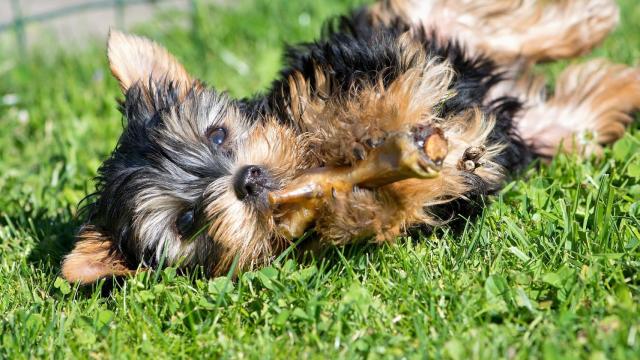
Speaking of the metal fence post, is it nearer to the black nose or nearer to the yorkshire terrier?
the yorkshire terrier

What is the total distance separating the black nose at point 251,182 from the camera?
2.95 metres

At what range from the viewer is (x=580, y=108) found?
164 inches

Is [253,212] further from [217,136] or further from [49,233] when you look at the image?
[49,233]

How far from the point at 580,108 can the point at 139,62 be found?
2.14 m

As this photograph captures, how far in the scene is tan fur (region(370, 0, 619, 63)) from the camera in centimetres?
439

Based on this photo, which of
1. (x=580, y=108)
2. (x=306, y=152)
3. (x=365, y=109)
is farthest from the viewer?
(x=580, y=108)

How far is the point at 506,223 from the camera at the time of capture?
123 inches

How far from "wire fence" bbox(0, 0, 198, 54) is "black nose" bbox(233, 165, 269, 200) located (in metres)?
3.85

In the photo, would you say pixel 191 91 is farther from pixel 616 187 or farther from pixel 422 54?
pixel 616 187

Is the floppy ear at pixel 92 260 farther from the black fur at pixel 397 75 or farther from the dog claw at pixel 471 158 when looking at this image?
the dog claw at pixel 471 158

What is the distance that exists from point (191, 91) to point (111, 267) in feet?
2.58

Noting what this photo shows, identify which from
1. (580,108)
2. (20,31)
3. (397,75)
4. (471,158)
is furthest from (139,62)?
(20,31)

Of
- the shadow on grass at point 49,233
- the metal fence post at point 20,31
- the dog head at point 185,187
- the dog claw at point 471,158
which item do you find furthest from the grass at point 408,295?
the metal fence post at point 20,31

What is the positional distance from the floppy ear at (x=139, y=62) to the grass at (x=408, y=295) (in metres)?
0.77
